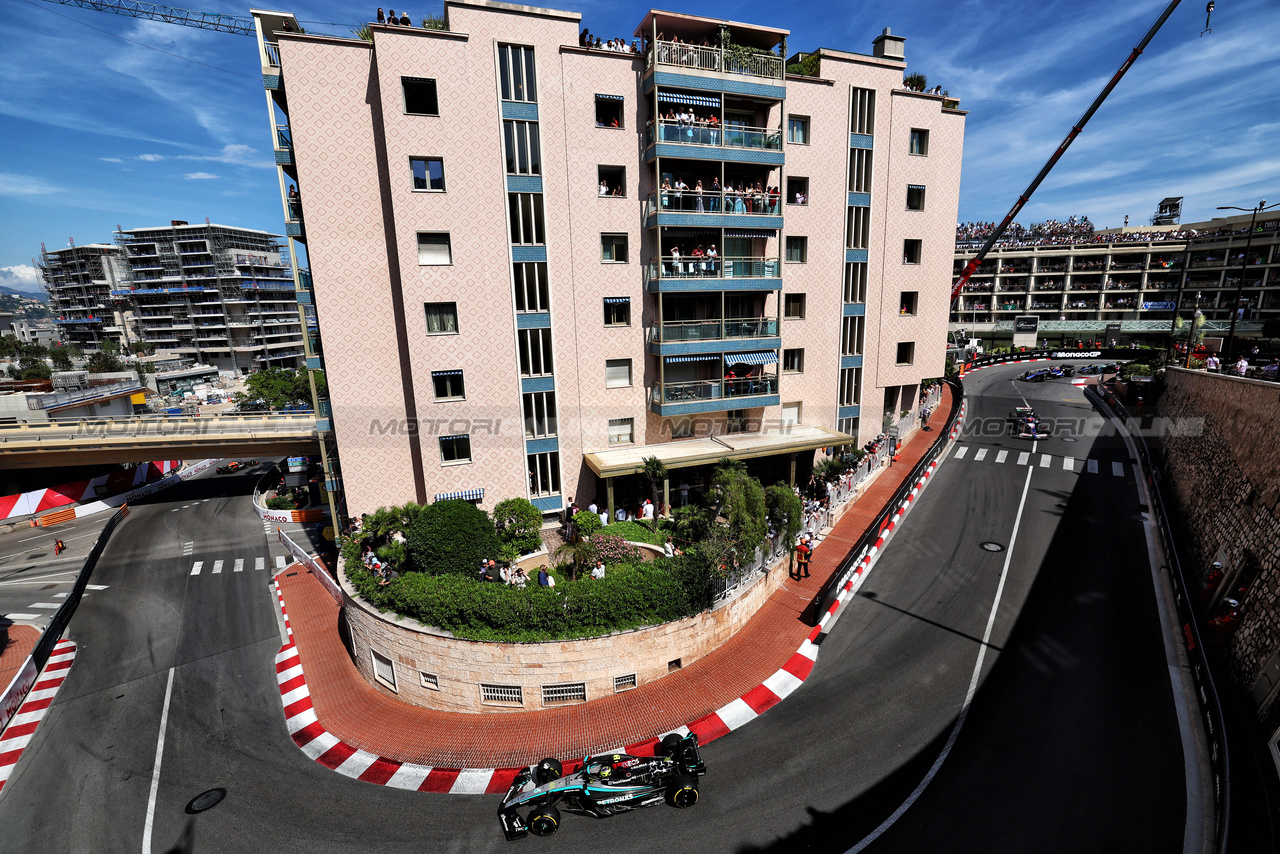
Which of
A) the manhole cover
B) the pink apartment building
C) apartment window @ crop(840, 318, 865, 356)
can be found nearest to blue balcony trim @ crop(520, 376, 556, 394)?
the pink apartment building

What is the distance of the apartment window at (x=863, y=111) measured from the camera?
92.6ft

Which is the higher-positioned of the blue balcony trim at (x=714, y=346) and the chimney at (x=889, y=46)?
the chimney at (x=889, y=46)

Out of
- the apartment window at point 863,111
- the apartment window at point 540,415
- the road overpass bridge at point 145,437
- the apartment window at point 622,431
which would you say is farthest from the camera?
the road overpass bridge at point 145,437

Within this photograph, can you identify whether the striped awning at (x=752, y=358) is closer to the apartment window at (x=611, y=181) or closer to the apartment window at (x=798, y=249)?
the apartment window at (x=798, y=249)

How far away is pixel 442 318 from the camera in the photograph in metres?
23.6

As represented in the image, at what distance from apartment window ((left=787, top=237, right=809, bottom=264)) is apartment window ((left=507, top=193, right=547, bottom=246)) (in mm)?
13666

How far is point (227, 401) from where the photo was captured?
287 feet

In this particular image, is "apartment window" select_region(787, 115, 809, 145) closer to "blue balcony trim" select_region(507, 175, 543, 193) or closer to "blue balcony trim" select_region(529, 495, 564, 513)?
"blue balcony trim" select_region(507, 175, 543, 193)

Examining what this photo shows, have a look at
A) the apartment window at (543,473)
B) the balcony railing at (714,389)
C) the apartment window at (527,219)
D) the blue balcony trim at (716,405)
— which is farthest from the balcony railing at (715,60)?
the apartment window at (543,473)

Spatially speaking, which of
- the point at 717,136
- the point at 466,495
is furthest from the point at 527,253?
the point at 466,495

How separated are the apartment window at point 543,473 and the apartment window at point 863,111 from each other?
23.7 m

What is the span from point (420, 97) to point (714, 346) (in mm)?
16772

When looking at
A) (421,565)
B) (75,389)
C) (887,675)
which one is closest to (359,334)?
(421,565)

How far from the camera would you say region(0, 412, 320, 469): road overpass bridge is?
116 feet
